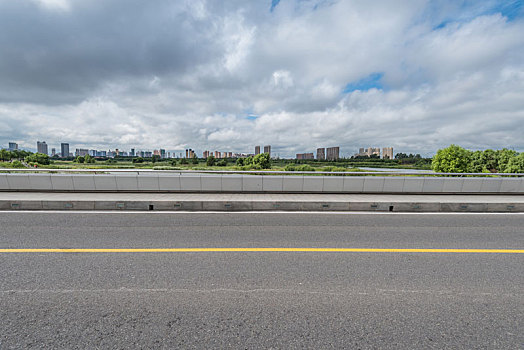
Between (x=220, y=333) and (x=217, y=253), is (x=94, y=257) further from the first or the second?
(x=220, y=333)

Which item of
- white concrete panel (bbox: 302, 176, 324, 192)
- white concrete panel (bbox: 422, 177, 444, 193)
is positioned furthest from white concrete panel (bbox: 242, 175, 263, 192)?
white concrete panel (bbox: 422, 177, 444, 193)

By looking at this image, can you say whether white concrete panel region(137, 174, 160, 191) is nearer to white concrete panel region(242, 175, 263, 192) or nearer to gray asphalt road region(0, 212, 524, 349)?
→ white concrete panel region(242, 175, 263, 192)

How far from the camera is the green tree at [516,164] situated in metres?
75.3

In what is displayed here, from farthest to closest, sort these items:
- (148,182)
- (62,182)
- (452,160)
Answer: (452,160), (148,182), (62,182)

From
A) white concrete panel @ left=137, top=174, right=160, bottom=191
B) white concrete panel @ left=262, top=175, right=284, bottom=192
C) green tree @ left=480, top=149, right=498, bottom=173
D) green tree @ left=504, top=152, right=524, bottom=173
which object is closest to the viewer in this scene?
white concrete panel @ left=137, top=174, right=160, bottom=191

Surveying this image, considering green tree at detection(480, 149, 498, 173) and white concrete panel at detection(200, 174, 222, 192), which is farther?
green tree at detection(480, 149, 498, 173)

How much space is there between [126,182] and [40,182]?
3269 millimetres

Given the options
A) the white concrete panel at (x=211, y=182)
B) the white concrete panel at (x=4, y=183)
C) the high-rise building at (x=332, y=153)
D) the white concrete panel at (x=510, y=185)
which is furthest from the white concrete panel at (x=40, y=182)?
the high-rise building at (x=332, y=153)

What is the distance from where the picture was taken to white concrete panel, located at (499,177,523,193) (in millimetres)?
10008

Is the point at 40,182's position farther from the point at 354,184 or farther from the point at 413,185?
the point at 413,185

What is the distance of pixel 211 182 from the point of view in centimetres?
963

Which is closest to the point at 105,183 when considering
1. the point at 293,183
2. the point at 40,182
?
the point at 40,182

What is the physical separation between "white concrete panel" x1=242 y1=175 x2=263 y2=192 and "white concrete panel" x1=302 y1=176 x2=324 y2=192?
1848 millimetres

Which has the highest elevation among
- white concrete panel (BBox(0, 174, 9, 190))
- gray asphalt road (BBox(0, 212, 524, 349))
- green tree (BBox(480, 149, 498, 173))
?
green tree (BBox(480, 149, 498, 173))
